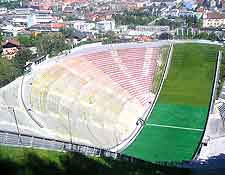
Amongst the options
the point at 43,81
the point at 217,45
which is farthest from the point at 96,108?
the point at 217,45

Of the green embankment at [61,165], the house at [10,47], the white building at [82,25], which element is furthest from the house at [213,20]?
the green embankment at [61,165]

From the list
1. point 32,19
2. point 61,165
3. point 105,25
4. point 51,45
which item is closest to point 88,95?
point 61,165

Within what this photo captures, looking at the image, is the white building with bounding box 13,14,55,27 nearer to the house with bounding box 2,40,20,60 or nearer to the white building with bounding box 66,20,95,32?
the white building with bounding box 66,20,95,32

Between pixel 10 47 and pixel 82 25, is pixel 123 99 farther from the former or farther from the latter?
pixel 82 25

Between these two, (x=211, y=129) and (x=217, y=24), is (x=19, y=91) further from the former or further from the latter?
(x=217, y=24)

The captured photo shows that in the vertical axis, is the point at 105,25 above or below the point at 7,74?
above

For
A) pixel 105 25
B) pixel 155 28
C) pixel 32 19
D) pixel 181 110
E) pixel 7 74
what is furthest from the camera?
pixel 32 19
